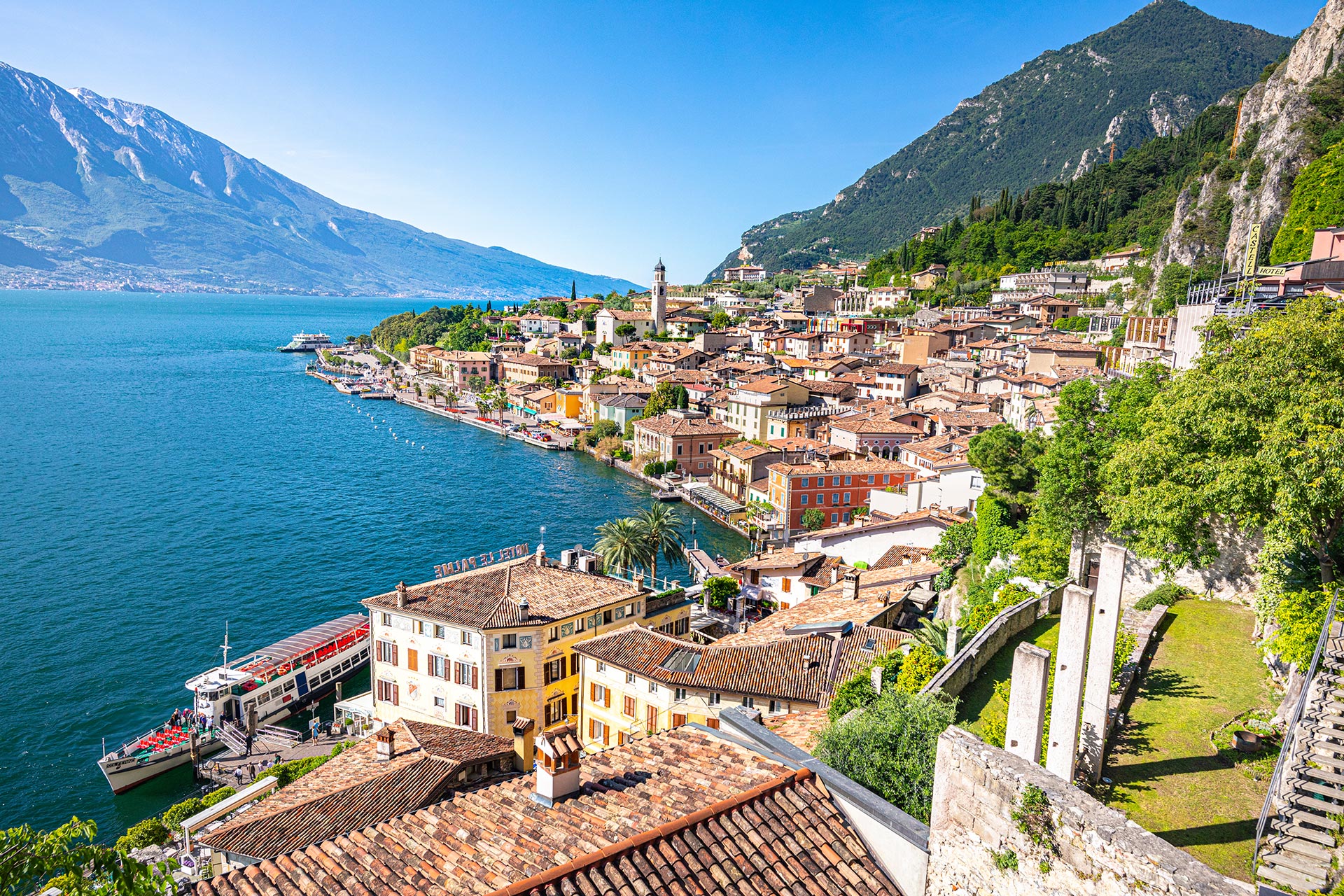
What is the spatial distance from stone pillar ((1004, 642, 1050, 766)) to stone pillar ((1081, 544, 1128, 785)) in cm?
198

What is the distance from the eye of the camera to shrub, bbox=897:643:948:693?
45.5 ft

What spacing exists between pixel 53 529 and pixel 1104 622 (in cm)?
5267

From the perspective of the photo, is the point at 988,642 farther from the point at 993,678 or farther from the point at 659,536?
the point at 659,536

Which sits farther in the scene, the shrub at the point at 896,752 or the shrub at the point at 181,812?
the shrub at the point at 181,812

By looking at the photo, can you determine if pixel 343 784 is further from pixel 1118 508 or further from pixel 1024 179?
pixel 1024 179

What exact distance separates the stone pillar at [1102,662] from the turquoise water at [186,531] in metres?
25.1

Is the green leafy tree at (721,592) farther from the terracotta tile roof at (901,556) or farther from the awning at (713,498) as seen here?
the awning at (713,498)

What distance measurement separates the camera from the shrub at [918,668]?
13859 millimetres

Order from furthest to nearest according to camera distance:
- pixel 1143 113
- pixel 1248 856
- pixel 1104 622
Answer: pixel 1143 113
pixel 1104 622
pixel 1248 856

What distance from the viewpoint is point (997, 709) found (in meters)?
12.1

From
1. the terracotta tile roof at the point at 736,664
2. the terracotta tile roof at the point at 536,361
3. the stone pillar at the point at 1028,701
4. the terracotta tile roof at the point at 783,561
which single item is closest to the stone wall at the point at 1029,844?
the stone pillar at the point at 1028,701

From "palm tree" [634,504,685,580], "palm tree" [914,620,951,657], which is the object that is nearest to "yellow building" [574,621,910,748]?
"palm tree" [914,620,951,657]

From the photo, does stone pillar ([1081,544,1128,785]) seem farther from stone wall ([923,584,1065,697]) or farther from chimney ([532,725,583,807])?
chimney ([532,725,583,807])

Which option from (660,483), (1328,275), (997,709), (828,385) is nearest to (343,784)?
(997,709)
